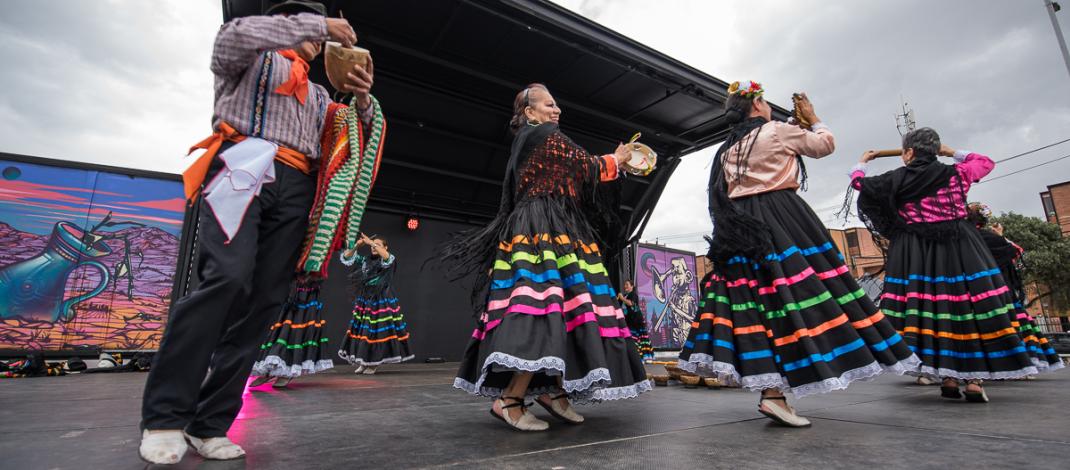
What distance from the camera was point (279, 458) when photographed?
4.53 feet

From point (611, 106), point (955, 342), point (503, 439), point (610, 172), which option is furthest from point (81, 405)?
point (611, 106)

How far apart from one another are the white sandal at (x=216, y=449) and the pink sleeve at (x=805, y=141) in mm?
2431

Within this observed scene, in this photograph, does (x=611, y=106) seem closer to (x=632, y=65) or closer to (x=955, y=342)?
(x=632, y=65)

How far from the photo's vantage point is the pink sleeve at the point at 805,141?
2.16m

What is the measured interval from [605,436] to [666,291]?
478 inches

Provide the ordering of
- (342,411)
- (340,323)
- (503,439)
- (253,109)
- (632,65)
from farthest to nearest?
(340,323), (632,65), (342,411), (503,439), (253,109)

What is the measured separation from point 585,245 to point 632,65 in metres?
4.92

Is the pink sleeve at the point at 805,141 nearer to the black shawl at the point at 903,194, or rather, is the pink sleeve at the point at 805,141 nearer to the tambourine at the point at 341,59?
the black shawl at the point at 903,194

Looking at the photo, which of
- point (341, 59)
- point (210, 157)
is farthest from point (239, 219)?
point (341, 59)

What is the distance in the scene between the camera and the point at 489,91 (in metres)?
6.96

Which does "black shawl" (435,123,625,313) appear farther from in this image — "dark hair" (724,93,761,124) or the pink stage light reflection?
the pink stage light reflection

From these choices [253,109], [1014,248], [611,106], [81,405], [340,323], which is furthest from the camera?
[340,323]

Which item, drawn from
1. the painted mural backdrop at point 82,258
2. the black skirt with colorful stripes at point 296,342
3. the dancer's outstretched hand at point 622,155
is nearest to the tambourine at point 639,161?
the dancer's outstretched hand at point 622,155

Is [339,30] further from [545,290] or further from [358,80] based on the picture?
[545,290]
